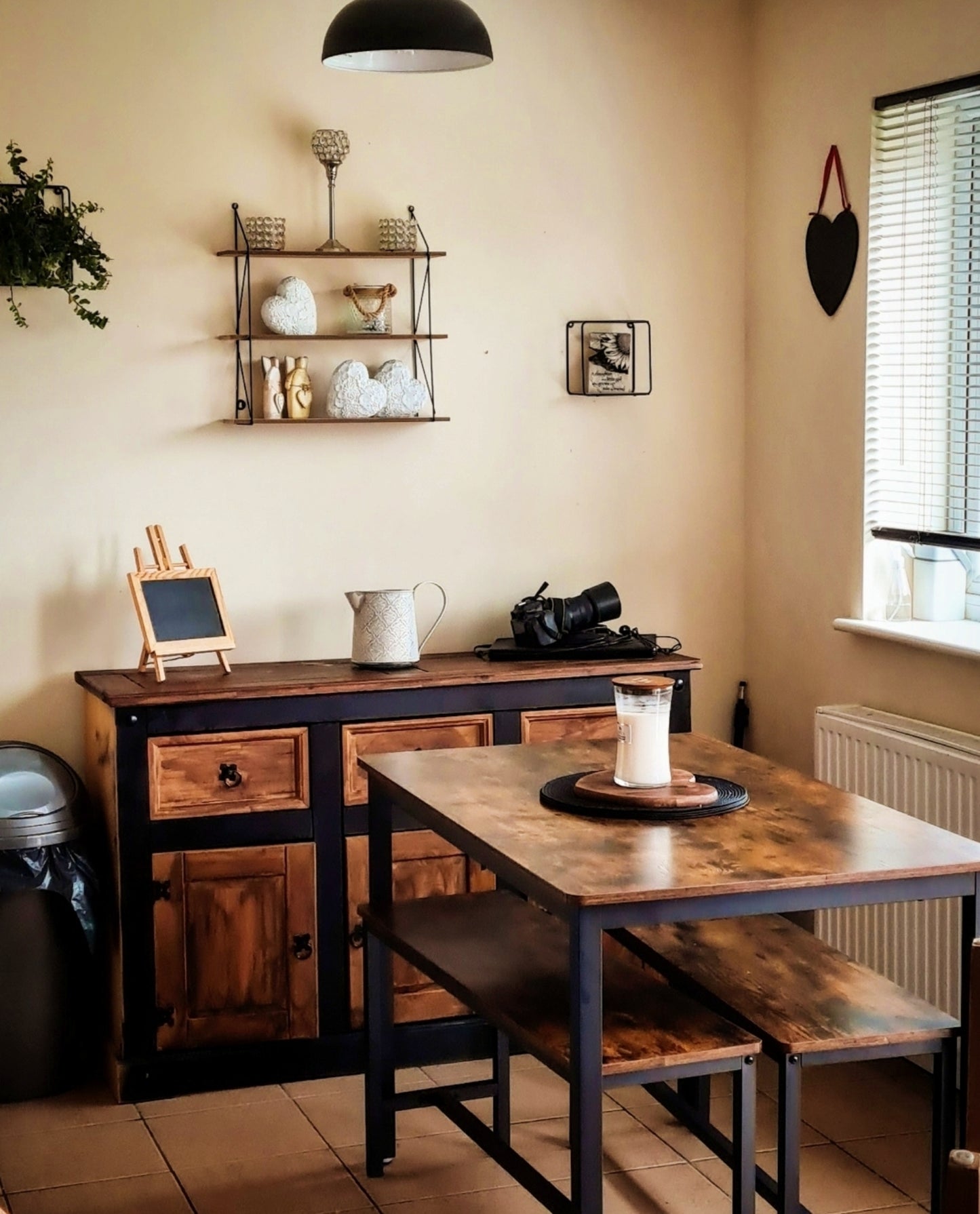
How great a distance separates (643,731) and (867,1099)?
142cm

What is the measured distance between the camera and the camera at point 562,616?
4.22m

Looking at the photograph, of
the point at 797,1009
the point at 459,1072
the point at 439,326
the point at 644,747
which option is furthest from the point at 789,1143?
the point at 439,326

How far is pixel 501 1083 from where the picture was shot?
348 cm

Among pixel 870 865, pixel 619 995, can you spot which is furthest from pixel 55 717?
pixel 870 865

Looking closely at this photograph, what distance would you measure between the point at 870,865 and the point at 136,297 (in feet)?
8.37

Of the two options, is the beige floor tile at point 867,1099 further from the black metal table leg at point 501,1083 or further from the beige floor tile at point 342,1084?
the beige floor tile at point 342,1084

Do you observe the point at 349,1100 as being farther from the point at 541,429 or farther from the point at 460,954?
the point at 541,429

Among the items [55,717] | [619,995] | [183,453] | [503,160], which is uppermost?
[503,160]

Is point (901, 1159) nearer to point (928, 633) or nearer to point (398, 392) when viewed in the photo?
point (928, 633)

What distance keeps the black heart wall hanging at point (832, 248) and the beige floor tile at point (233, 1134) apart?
2474 millimetres

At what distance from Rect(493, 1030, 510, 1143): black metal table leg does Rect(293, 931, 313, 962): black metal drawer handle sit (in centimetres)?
65

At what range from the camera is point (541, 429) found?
14.9 feet

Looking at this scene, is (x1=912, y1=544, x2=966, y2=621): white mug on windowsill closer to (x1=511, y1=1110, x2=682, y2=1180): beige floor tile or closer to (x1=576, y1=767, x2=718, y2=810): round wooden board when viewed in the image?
(x1=576, y1=767, x2=718, y2=810): round wooden board

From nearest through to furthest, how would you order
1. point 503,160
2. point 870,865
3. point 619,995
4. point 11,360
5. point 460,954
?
point 870,865 < point 619,995 < point 460,954 < point 11,360 < point 503,160
